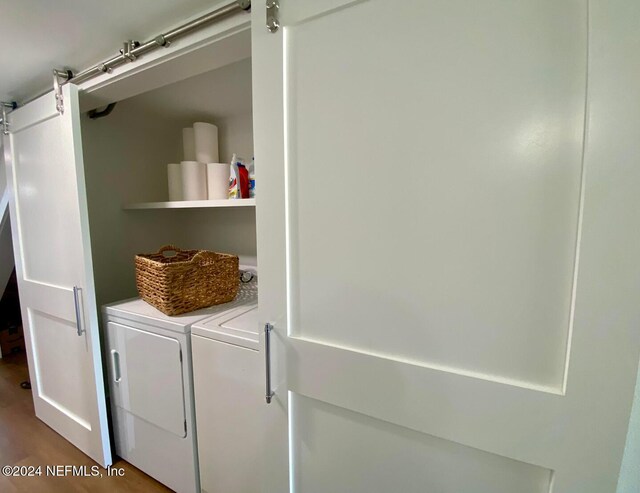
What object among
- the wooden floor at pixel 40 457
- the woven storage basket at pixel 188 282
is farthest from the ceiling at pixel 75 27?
the wooden floor at pixel 40 457

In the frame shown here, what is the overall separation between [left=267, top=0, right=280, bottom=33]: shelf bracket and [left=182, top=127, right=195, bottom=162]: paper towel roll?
1.49 metres

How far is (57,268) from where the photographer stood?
159 cm

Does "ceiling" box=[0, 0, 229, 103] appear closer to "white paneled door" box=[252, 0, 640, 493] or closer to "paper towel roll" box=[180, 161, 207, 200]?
"white paneled door" box=[252, 0, 640, 493]

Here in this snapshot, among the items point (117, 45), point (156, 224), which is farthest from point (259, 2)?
point (156, 224)

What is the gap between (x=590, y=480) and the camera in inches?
22.3

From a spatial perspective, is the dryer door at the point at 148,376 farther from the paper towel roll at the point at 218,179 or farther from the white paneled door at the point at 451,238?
the paper towel roll at the point at 218,179

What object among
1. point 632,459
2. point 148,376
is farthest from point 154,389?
point 632,459

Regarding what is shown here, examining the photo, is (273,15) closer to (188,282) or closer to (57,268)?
(188,282)

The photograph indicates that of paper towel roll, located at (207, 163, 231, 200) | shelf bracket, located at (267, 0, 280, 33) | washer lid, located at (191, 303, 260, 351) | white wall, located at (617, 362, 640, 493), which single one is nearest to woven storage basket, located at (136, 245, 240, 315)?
washer lid, located at (191, 303, 260, 351)

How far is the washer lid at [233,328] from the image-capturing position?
1.14 meters

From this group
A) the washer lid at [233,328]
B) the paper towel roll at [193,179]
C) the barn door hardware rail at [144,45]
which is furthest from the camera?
the paper towel roll at [193,179]

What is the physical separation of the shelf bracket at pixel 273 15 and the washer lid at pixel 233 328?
3.12 feet

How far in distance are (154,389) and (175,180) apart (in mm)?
1292

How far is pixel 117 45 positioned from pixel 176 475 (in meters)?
2.02
